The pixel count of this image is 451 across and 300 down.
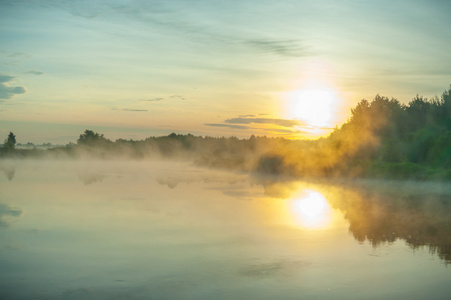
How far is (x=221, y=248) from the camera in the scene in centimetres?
1481

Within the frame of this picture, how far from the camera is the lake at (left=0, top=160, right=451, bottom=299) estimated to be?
10695mm

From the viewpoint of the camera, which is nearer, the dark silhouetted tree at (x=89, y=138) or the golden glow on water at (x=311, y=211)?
the golden glow on water at (x=311, y=211)

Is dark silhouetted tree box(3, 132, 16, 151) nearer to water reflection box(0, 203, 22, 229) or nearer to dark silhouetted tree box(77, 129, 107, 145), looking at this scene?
dark silhouetted tree box(77, 129, 107, 145)

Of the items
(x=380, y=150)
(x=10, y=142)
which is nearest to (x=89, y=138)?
(x=10, y=142)

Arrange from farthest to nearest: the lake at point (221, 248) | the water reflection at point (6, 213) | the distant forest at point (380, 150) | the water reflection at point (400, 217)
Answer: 1. the distant forest at point (380, 150)
2. the water reflection at point (6, 213)
3. the water reflection at point (400, 217)
4. the lake at point (221, 248)

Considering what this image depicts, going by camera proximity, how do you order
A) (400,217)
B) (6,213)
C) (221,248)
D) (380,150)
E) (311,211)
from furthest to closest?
1. (380,150)
2. (311,211)
3. (400,217)
4. (6,213)
5. (221,248)

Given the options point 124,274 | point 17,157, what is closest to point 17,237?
point 124,274

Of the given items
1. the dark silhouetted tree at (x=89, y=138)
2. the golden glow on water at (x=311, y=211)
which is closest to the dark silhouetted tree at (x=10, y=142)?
the dark silhouetted tree at (x=89, y=138)

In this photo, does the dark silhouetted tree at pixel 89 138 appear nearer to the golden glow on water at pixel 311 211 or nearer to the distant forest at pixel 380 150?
the distant forest at pixel 380 150

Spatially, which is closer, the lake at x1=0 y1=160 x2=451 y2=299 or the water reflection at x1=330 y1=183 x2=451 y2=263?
the lake at x1=0 y1=160 x2=451 y2=299

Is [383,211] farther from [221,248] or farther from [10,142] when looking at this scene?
[10,142]

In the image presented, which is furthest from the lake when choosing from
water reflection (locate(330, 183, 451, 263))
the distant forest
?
the distant forest

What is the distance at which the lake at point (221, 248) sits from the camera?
35.1ft

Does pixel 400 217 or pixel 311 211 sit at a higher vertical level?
pixel 400 217
